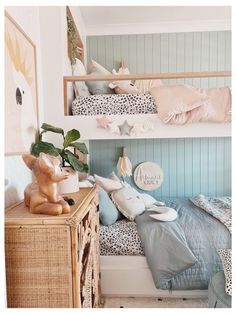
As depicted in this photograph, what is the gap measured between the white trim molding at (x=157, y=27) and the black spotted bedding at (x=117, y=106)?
1.84m

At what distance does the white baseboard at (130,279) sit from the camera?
181 cm

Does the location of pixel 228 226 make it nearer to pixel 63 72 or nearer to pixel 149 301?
pixel 149 301

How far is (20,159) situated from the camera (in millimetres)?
Answer: 1286

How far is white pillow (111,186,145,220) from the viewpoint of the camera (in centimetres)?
206

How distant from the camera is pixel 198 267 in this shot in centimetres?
170

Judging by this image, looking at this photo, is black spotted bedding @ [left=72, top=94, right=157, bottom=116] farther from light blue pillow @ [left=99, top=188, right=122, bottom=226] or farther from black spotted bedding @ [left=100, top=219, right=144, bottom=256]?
black spotted bedding @ [left=100, top=219, right=144, bottom=256]

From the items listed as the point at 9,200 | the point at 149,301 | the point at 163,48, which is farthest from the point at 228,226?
the point at 163,48

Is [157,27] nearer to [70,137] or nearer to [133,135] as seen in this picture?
[133,135]

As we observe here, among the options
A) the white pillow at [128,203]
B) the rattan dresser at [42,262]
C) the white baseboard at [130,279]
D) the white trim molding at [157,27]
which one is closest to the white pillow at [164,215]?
the white pillow at [128,203]

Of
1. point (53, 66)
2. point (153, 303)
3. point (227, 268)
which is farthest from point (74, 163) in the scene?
point (153, 303)

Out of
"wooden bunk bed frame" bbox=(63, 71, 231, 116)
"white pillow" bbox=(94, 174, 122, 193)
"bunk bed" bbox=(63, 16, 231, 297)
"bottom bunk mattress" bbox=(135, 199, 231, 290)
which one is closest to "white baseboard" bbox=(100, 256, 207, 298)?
"bunk bed" bbox=(63, 16, 231, 297)

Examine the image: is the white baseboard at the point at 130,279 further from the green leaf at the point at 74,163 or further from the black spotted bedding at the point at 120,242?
the green leaf at the point at 74,163

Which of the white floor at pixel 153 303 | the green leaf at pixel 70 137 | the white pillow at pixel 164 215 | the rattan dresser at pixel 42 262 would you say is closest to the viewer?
the rattan dresser at pixel 42 262

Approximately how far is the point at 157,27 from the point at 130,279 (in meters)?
3.09
